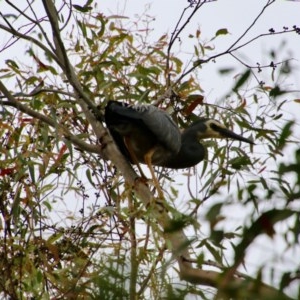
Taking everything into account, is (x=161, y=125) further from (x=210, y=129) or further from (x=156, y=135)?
(x=210, y=129)

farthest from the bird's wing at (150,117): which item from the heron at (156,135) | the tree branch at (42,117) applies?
the tree branch at (42,117)

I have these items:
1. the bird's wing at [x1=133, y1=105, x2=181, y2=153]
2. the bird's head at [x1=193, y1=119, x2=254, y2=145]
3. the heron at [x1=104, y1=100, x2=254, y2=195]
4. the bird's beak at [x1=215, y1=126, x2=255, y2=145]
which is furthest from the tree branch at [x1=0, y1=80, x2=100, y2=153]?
the bird's head at [x1=193, y1=119, x2=254, y2=145]

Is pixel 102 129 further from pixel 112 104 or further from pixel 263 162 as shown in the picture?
pixel 263 162

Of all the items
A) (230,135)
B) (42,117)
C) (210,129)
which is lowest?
(42,117)

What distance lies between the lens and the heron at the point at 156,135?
304 centimetres

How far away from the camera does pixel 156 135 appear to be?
322 cm

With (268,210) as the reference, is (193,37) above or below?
above

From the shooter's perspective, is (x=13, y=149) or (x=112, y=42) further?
(x=112, y=42)

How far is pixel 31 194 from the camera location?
283 centimetres

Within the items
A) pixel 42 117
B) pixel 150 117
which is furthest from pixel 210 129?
pixel 42 117

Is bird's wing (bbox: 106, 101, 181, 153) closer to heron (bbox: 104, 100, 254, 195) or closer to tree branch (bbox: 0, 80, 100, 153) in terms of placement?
heron (bbox: 104, 100, 254, 195)

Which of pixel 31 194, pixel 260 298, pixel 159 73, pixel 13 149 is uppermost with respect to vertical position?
pixel 159 73

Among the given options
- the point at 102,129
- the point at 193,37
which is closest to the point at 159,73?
the point at 193,37

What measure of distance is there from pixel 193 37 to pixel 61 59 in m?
0.74
